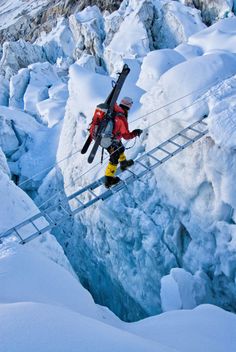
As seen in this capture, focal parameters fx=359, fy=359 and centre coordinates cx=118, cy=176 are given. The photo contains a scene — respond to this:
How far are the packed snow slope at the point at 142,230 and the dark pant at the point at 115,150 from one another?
2.11 ft

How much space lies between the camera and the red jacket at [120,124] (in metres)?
4.96

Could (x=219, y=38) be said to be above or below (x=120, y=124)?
below

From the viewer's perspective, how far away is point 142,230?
728 cm

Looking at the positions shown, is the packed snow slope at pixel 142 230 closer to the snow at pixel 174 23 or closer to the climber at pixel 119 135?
the climber at pixel 119 135

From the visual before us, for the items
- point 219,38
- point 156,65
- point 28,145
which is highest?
point 156,65

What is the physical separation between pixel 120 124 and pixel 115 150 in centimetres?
43

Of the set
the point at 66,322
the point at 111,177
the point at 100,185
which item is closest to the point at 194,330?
the point at 66,322

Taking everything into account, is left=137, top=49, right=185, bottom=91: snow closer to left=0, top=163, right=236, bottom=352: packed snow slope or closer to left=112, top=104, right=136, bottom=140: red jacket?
left=112, top=104, right=136, bottom=140: red jacket

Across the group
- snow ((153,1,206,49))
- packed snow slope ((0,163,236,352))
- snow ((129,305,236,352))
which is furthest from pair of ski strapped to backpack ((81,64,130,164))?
snow ((153,1,206,49))

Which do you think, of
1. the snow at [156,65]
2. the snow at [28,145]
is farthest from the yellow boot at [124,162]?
the snow at [28,145]

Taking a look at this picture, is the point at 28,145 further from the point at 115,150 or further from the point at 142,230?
the point at 115,150

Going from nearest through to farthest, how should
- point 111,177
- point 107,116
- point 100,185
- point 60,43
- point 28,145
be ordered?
point 107,116 < point 111,177 < point 100,185 < point 28,145 < point 60,43

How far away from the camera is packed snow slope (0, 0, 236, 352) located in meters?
3.29

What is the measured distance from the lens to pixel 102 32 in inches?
1001
